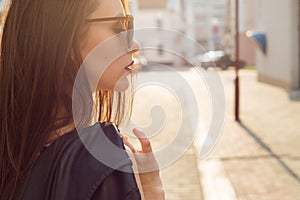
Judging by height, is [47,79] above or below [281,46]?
above

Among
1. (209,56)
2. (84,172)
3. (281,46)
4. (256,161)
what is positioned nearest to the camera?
(84,172)

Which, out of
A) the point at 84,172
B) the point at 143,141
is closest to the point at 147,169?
the point at 143,141

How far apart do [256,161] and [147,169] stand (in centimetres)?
594

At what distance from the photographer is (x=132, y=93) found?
169 centimetres

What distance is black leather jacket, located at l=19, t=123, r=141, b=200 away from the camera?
1.11 metres

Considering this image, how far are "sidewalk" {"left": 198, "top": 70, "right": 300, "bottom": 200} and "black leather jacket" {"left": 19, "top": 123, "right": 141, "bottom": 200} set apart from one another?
4.41 metres

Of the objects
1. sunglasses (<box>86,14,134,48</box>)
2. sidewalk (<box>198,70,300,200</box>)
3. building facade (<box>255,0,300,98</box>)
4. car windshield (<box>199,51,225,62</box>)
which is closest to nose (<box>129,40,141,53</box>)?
sunglasses (<box>86,14,134,48</box>)

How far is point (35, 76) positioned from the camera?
129 centimetres

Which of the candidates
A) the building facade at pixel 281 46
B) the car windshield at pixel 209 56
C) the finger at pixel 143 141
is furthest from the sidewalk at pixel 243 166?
the building facade at pixel 281 46

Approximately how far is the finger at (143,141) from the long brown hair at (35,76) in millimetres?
122

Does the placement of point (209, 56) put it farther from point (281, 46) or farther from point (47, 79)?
point (281, 46)

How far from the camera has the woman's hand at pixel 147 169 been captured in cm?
127

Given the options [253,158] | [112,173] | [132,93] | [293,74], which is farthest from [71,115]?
[293,74]

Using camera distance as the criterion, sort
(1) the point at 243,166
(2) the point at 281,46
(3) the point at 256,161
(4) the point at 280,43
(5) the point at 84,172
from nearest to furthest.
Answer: (5) the point at 84,172 < (1) the point at 243,166 < (3) the point at 256,161 < (2) the point at 281,46 < (4) the point at 280,43
